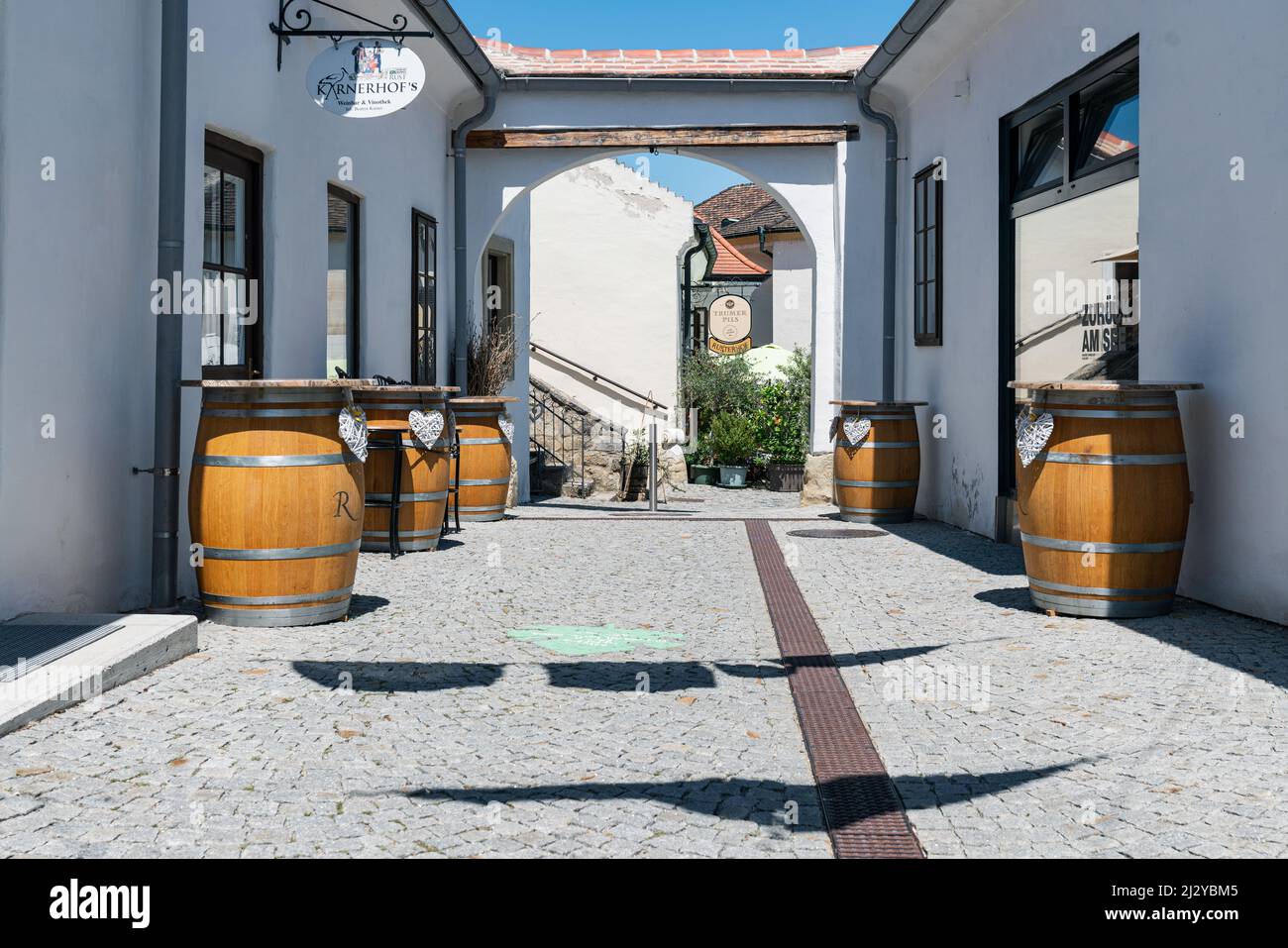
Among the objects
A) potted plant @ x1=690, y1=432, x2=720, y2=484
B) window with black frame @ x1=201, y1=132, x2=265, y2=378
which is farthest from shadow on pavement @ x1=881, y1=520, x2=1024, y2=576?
potted plant @ x1=690, y1=432, x2=720, y2=484

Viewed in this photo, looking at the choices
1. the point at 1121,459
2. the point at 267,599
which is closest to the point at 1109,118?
the point at 1121,459

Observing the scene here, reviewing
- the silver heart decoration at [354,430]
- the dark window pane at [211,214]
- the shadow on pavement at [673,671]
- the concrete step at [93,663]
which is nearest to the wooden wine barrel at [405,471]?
the dark window pane at [211,214]

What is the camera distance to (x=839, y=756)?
3814 mm

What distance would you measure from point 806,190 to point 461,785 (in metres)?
9.99

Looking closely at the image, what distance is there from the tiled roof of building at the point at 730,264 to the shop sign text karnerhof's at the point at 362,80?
18.1 metres

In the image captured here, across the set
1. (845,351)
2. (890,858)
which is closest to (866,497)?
(845,351)

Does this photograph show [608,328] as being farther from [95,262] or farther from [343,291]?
[95,262]

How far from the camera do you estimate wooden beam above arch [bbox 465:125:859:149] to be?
12297mm

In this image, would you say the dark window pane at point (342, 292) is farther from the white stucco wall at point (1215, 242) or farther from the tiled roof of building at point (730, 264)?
the tiled roof of building at point (730, 264)

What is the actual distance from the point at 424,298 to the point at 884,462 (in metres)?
4.26

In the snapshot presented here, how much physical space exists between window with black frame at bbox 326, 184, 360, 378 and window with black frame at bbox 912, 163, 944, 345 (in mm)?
4684

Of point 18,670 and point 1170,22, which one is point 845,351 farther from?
point 18,670

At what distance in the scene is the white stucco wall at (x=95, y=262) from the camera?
5.09m

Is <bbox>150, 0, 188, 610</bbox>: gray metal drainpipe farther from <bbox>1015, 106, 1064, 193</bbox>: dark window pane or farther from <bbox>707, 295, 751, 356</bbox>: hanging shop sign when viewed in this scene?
<bbox>707, 295, 751, 356</bbox>: hanging shop sign
